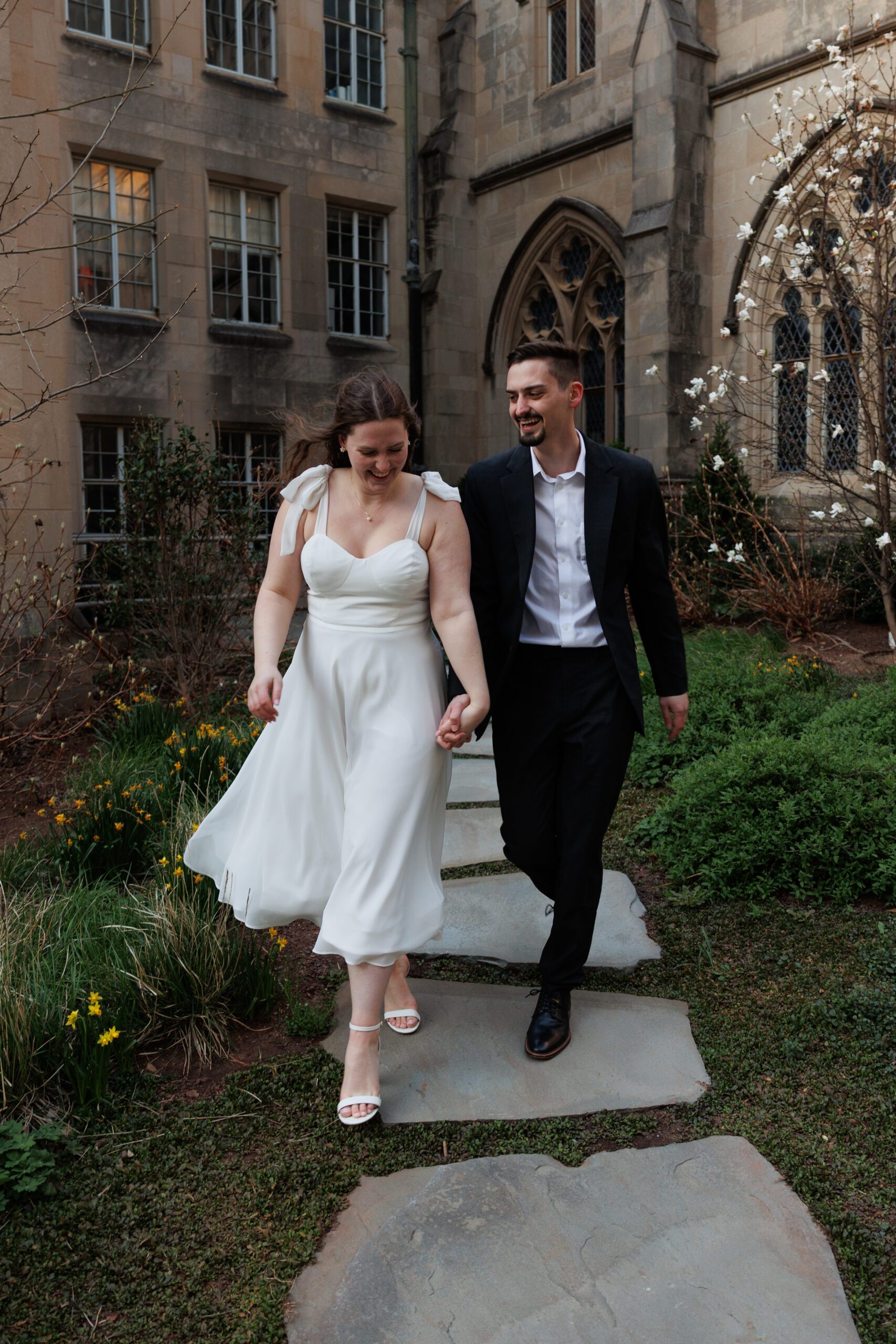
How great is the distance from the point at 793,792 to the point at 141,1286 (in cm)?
313

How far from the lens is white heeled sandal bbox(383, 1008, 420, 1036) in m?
3.16

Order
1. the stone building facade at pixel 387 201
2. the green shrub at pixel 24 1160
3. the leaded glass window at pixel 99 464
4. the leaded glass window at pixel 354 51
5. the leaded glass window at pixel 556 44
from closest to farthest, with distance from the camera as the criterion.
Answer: the green shrub at pixel 24 1160 → the stone building facade at pixel 387 201 → the leaded glass window at pixel 99 464 → the leaded glass window at pixel 556 44 → the leaded glass window at pixel 354 51

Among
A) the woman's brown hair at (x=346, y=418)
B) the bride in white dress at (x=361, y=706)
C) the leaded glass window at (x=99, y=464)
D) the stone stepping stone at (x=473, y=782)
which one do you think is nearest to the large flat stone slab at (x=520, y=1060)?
the bride in white dress at (x=361, y=706)

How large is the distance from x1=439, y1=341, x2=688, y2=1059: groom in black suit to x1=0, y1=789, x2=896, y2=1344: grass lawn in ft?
1.62

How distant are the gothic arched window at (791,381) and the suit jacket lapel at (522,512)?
8052mm

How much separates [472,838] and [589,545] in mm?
2208

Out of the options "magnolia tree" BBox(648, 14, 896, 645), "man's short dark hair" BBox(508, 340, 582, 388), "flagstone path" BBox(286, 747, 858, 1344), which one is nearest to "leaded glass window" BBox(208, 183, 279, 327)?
"magnolia tree" BBox(648, 14, 896, 645)

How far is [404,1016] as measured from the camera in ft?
10.4

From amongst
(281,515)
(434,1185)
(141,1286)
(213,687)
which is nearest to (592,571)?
(281,515)

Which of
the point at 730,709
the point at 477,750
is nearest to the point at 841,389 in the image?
the point at 730,709

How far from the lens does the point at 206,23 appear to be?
1309 centimetres

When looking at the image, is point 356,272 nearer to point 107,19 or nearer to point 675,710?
point 107,19

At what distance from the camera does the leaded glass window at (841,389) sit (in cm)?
872

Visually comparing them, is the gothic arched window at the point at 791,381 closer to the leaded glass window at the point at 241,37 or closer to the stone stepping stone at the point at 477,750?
the stone stepping stone at the point at 477,750
